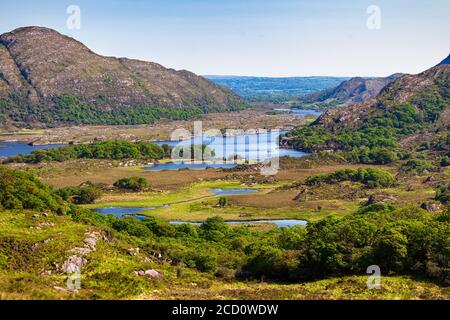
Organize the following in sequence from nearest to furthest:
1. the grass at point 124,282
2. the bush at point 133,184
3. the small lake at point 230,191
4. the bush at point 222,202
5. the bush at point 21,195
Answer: the grass at point 124,282, the bush at point 21,195, the bush at point 222,202, the small lake at point 230,191, the bush at point 133,184

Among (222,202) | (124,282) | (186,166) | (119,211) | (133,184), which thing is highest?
(124,282)

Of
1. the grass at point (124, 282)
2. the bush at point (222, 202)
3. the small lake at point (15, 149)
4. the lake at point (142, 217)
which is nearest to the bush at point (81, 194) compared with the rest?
the lake at point (142, 217)

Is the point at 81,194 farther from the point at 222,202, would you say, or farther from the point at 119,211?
the point at 222,202

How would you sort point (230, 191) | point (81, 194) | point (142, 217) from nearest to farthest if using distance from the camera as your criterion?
point (142, 217) < point (81, 194) < point (230, 191)

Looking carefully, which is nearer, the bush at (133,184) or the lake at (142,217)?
the lake at (142,217)

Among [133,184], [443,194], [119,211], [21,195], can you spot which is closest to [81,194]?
[119,211]

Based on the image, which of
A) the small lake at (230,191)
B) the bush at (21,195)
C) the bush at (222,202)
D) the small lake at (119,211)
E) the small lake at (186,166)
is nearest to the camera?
the bush at (21,195)

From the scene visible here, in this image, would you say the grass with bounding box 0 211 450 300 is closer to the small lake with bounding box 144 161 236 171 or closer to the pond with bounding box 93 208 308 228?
the pond with bounding box 93 208 308 228

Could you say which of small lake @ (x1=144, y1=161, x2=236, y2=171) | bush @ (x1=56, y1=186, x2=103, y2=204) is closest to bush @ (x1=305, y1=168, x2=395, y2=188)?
small lake @ (x1=144, y1=161, x2=236, y2=171)

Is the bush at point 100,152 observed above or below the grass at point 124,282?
below

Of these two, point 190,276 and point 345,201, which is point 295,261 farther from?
point 345,201

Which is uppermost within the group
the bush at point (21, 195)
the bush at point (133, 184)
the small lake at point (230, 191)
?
the bush at point (21, 195)

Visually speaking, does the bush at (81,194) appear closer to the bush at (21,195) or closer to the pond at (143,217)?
the pond at (143,217)
